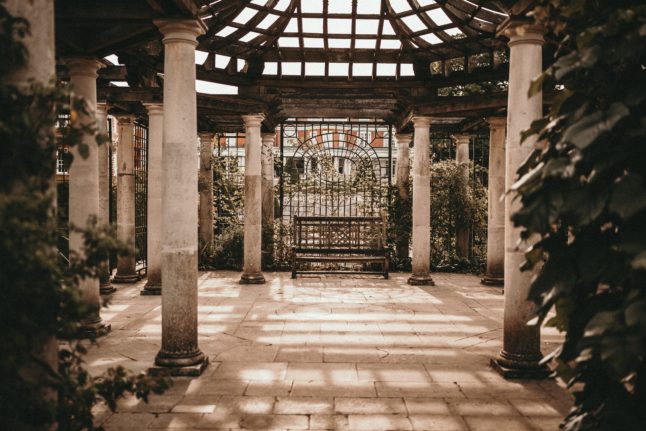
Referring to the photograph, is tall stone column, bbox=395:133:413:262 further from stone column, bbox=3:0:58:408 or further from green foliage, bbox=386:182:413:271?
stone column, bbox=3:0:58:408

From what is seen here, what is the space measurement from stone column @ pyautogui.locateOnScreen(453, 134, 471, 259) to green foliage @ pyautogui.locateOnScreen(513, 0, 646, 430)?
12.5 meters

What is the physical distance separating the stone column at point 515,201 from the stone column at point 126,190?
9.24 metres

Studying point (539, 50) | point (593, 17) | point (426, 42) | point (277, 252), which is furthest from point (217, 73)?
point (593, 17)

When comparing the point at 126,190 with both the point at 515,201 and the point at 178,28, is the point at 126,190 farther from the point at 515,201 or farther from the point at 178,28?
the point at 515,201

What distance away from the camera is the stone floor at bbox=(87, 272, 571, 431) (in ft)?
15.3

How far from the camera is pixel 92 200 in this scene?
741 centimetres

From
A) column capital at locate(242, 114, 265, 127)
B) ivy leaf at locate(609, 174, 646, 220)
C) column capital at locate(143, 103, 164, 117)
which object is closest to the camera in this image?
ivy leaf at locate(609, 174, 646, 220)

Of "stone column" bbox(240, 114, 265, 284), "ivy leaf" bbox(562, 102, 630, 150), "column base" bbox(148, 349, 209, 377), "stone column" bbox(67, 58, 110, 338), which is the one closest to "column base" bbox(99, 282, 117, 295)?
"stone column" bbox(240, 114, 265, 284)

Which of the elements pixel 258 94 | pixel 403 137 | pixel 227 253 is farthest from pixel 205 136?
pixel 403 137

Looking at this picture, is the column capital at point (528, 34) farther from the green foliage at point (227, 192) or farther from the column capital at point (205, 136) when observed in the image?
the green foliage at point (227, 192)

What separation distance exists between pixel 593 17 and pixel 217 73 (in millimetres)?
9300

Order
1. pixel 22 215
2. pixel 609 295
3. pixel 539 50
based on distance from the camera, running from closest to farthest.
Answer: pixel 22 215 < pixel 609 295 < pixel 539 50

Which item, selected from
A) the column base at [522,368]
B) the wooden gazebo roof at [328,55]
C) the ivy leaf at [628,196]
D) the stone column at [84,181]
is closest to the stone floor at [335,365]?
the column base at [522,368]

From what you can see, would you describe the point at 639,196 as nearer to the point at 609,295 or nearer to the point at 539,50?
the point at 609,295
